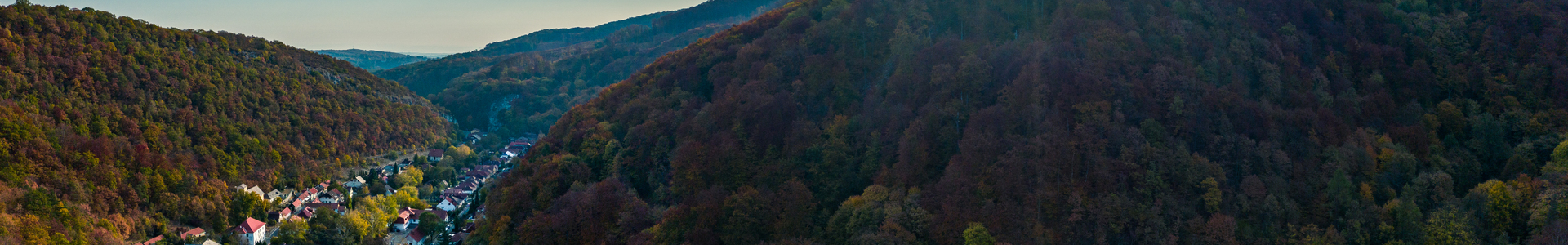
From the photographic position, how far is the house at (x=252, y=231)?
60.3 m

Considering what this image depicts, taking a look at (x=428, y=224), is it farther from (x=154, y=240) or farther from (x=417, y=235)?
(x=154, y=240)

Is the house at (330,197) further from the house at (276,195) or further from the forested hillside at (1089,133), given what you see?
the forested hillside at (1089,133)

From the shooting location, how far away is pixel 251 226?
6088 cm

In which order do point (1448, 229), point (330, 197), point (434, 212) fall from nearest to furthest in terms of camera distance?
point (1448, 229) < point (434, 212) < point (330, 197)

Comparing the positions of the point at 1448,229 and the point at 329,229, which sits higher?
the point at 1448,229

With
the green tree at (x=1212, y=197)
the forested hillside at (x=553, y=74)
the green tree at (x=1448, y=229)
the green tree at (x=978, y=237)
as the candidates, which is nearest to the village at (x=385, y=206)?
the green tree at (x=978, y=237)

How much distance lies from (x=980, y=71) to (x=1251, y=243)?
51.4 ft

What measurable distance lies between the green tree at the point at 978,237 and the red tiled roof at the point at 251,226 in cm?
5248

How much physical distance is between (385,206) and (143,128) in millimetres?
20796

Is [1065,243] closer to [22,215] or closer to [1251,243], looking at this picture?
[1251,243]

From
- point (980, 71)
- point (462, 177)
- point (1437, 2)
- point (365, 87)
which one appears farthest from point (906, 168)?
point (365, 87)

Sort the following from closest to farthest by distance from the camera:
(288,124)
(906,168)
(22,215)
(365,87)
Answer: (906,168)
(22,215)
(288,124)
(365,87)

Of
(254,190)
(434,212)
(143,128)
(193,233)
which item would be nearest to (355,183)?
(254,190)

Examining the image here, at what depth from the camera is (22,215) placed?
5016 cm
